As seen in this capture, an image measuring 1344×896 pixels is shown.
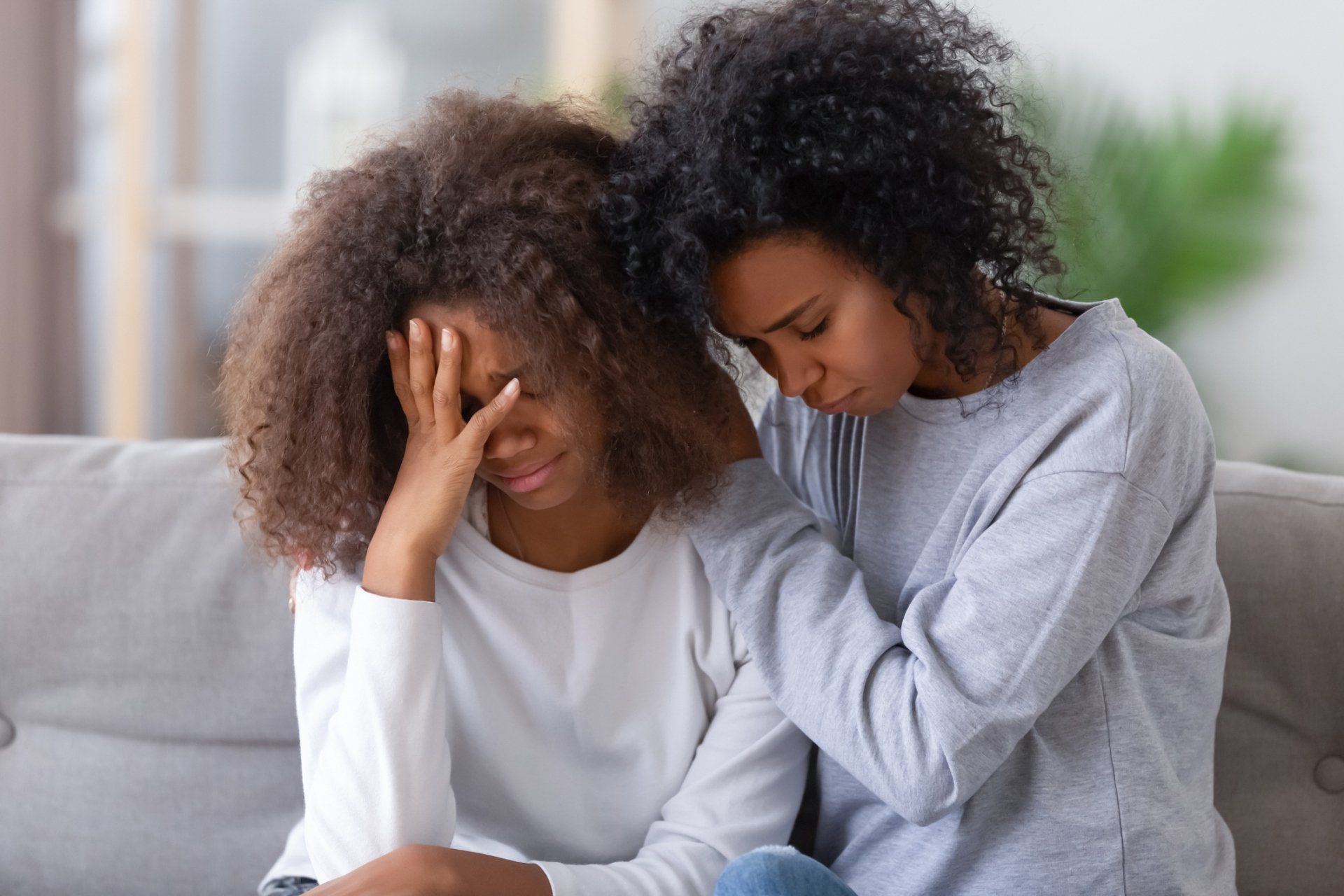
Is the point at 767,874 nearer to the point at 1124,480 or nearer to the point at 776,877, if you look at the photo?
the point at 776,877

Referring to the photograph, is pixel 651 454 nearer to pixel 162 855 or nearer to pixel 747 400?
pixel 747 400

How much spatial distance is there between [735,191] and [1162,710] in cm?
60

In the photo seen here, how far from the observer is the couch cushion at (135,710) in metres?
1.33

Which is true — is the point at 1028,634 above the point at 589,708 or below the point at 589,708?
above

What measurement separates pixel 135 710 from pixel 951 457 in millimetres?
955

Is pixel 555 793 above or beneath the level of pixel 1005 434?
beneath

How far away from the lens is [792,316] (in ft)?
3.29

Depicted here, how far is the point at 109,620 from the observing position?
1.35 m

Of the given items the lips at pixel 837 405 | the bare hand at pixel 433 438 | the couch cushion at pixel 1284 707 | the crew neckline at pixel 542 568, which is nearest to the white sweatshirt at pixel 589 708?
the crew neckline at pixel 542 568

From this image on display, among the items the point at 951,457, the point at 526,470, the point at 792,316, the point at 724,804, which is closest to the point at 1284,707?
the point at 951,457

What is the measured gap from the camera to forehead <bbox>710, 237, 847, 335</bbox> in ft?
3.24

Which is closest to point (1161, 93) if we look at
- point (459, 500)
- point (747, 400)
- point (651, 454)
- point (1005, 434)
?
point (747, 400)

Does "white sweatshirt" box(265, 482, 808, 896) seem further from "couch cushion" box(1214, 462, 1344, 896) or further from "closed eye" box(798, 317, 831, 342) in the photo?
"couch cushion" box(1214, 462, 1344, 896)

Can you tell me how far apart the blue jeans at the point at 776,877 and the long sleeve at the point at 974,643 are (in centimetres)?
9
